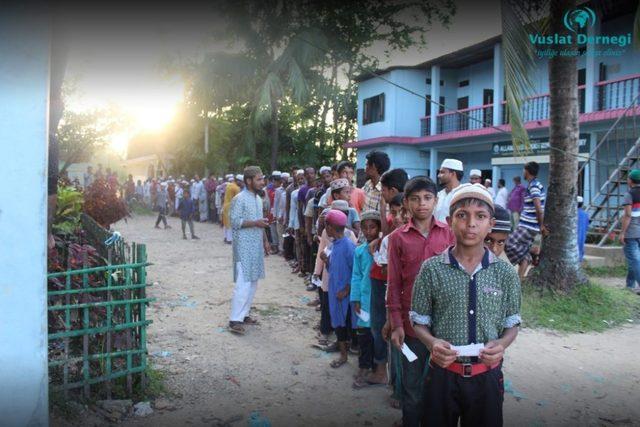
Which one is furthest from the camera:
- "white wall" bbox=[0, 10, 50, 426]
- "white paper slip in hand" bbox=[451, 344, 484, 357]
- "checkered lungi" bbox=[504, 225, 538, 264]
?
"checkered lungi" bbox=[504, 225, 538, 264]

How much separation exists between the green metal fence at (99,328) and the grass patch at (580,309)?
14.4 feet

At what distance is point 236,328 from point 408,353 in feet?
10.5

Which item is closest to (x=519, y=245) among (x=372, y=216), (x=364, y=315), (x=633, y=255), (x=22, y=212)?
(x=633, y=255)

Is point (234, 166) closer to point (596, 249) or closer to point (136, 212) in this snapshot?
point (136, 212)

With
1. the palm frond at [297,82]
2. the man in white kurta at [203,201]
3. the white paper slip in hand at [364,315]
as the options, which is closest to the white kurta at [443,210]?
the white paper slip in hand at [364,315]

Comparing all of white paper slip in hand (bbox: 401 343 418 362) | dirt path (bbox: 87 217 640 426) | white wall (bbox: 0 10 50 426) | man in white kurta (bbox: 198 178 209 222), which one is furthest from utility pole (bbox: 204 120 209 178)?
white paper slip in hand (bbox: 401 343 418 362)

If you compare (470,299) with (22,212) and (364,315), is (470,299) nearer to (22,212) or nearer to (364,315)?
(364,315)

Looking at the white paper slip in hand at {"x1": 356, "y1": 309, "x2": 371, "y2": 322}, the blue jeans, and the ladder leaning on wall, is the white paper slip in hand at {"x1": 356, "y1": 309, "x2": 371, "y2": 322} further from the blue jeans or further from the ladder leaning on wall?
the ladder leaning on wall

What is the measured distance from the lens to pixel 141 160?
46.9 m

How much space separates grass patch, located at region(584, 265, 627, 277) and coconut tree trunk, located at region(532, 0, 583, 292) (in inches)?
105

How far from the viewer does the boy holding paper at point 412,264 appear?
2.96 m

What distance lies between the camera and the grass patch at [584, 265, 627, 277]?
29.0ft

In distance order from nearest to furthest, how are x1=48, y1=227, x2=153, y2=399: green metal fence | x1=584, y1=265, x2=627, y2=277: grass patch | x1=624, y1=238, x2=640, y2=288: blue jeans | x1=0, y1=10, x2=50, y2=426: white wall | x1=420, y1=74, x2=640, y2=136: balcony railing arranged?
x1=0, y1=10, x2=50, y2=426: white wall → x1=48, y1=227, x2=153, y2=399: green metal fence → x1=624, y1=238, x2=640, y2=288: blue jeans → x1=584, y1=265, x2=627, y2=277: grass patch → x1=420, y1=74, x2=640, y2=136: balcony railing

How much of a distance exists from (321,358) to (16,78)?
11.5 ft
